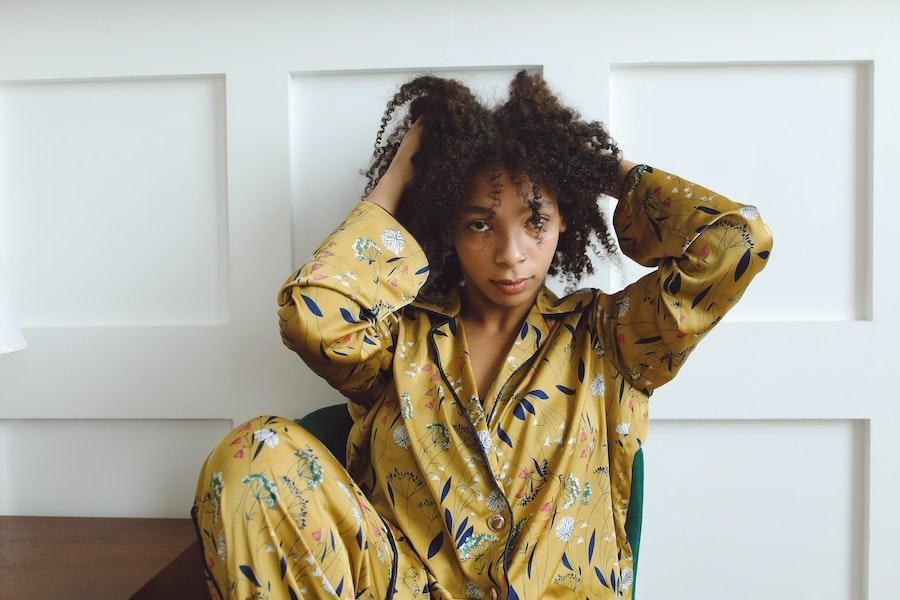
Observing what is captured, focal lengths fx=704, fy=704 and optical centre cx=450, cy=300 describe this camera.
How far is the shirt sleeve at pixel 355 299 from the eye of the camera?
94 centimetres

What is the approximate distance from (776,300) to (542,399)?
0.54m

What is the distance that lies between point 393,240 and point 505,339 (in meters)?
0.23

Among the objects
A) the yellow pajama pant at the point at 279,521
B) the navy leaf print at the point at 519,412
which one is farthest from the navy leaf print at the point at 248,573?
the navy leaf print at the point at 519,412

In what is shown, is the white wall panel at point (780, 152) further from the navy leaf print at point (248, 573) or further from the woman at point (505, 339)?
the navy leaf print at point (248, 573)

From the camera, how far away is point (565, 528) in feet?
3.18

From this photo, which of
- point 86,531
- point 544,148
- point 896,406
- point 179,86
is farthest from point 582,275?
point 86,531

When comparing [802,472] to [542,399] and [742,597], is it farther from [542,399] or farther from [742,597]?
[542,399]

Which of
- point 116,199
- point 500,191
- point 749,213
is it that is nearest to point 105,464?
point 116,199

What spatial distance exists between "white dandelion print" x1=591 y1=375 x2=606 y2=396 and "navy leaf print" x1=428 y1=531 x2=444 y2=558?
29cm

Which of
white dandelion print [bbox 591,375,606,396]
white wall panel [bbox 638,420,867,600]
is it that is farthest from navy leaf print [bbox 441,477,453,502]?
white wall panel [bbox 638,420,867,600]

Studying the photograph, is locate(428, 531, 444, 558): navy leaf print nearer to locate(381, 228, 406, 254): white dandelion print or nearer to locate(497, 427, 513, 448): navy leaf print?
locate(497, 427, 513, 448): navy leaf print

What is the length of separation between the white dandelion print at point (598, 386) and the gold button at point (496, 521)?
221mm

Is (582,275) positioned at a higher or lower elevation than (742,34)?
lower

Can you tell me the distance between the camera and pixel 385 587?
873 mm
